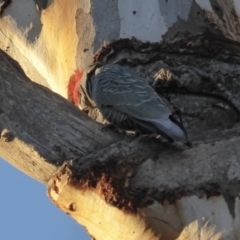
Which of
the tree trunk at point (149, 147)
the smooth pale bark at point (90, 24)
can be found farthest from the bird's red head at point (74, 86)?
the tree trunk at point (149, 147)

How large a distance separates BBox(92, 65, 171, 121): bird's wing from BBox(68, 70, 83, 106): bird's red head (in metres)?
0.20

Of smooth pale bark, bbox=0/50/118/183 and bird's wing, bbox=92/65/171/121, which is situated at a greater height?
bird's wing, bbox=92/65/171/121

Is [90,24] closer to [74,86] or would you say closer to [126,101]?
[74,86]

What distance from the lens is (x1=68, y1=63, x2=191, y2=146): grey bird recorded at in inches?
85.1

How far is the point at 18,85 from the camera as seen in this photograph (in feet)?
6.73

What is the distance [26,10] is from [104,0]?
0.39 m

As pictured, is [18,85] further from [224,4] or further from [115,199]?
[224,4]

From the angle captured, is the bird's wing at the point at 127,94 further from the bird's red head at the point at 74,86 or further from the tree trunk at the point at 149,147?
the bird's red head at the point at 74,86

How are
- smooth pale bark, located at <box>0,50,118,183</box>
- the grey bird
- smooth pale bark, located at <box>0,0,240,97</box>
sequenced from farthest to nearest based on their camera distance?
smooth pale bark, located at <box>0,0,240,97</box>, the grey bird, smooth pale bark, located at <box>0,50,118,183</box>

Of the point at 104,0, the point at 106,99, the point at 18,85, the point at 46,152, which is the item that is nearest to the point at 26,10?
the point at 104,0

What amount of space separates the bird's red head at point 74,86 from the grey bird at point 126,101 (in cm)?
5

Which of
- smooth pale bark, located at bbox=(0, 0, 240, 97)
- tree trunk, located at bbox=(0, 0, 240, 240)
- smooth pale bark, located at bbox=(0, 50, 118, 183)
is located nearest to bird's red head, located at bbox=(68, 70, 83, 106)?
smooth pale bark, located at bbox=(0, 0, 240, 97)

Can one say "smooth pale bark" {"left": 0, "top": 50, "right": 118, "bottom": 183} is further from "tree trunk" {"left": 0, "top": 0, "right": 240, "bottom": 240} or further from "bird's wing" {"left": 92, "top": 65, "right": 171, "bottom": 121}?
"bird's wing" {"left": 92, "top": 65, "right": 171, "bottom": 121}

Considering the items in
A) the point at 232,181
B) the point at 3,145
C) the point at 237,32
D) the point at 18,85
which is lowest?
the point at 3,145
